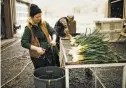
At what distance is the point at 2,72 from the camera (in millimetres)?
5285

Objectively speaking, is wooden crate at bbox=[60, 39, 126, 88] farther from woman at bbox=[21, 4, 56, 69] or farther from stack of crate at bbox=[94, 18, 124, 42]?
stack of crate at bbox=[94, 18, 124, 42]

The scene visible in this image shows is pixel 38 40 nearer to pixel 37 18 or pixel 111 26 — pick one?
pixel 37 18

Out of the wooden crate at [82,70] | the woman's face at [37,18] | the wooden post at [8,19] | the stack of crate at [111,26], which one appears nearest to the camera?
the wooden crate at [82,70]

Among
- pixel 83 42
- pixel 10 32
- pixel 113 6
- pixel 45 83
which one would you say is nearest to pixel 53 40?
pixel 83 42

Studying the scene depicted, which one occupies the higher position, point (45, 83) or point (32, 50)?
point (32, 50)

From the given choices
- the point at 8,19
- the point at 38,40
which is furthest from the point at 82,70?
the point at 8,19

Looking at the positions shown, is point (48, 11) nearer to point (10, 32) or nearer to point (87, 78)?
point (10, 32)

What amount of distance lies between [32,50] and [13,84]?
117 centimetres

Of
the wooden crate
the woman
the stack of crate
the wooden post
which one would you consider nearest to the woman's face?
the woman

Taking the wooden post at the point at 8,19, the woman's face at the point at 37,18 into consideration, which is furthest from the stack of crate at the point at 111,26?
the woman's face at the point at 37,18

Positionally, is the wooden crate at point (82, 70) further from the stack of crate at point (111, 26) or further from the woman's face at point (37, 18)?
the stack of crate at point (111, 26)

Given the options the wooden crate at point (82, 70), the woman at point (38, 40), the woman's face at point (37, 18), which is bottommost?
the wooden crate at point (82, 70)

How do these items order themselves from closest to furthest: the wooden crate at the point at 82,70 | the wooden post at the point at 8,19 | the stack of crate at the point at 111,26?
the wooden crate at the point at 82,70 < the stack of crate at the point at 111,26 < the wooden post at the point at 8,19

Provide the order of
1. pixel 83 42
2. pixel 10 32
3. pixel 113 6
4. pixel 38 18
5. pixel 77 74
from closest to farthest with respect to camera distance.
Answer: pixel 83 42 < pixel 38 18 < pixel 77 74 < pixel 10 32 < pixel 113 6
